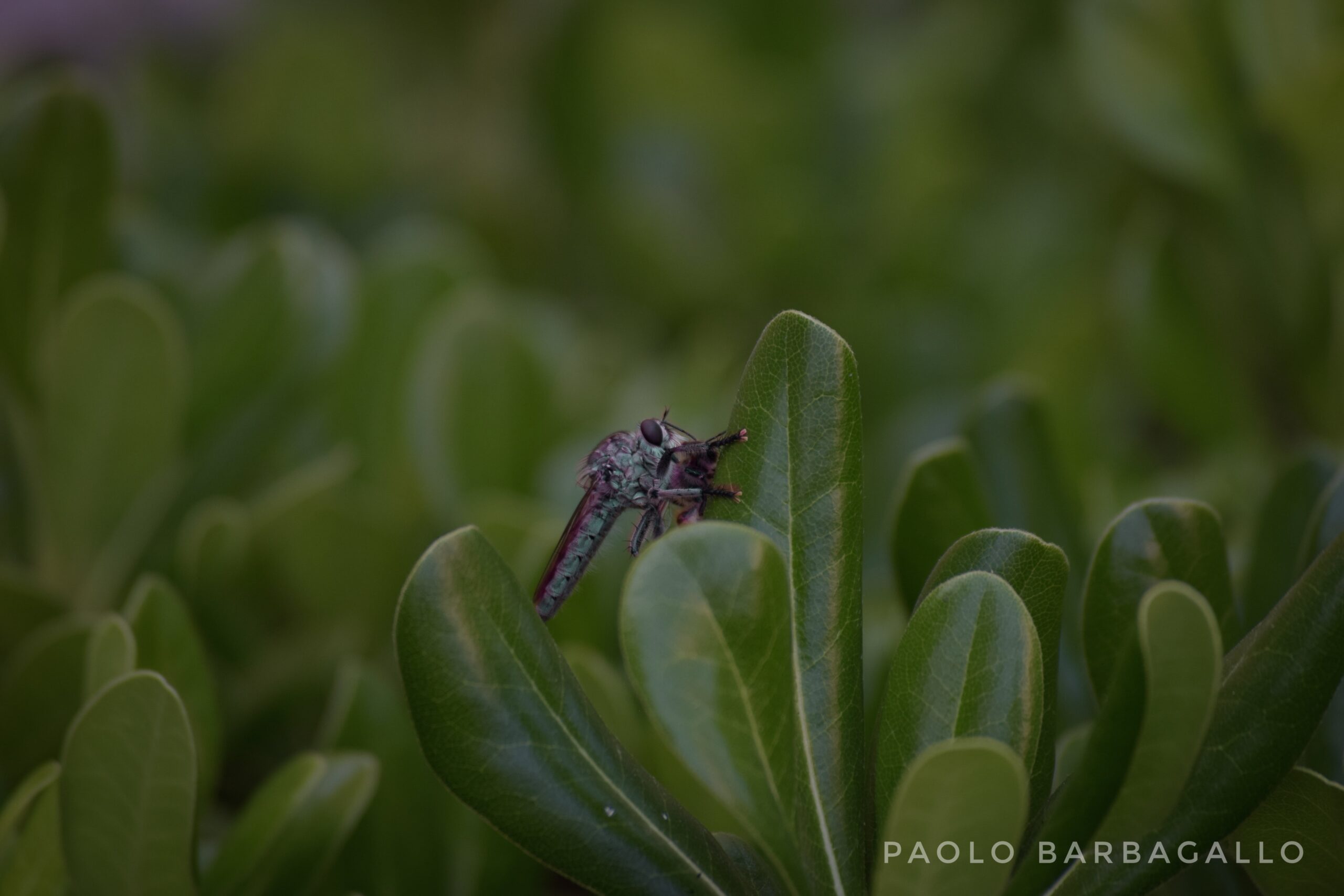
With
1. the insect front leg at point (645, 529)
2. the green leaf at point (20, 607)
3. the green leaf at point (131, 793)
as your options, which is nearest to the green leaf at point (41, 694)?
the green leaf at point (20, 607)

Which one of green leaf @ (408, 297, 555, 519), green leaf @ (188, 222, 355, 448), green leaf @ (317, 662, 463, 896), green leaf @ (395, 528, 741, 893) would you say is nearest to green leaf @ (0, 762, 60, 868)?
green leaf @ (317, 662, 463, 896)

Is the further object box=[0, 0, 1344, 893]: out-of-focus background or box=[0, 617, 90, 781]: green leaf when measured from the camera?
box=[0, 0, 1344, 893]: out-of-focus background

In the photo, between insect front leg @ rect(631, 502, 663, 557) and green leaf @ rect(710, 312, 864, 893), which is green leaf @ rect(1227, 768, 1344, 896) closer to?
green leaf @ rect(710, 312, 864, 893)

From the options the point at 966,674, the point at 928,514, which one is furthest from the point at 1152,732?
the point at 928,514

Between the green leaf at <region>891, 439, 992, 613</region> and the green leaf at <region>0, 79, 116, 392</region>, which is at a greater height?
the green leaf at <region>0, 79, 116, 392</region>

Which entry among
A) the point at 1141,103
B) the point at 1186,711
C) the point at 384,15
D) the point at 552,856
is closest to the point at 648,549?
the point at 552,856

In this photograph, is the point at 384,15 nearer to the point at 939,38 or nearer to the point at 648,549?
the point at 939,38

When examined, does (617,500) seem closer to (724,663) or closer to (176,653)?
(724,663)
